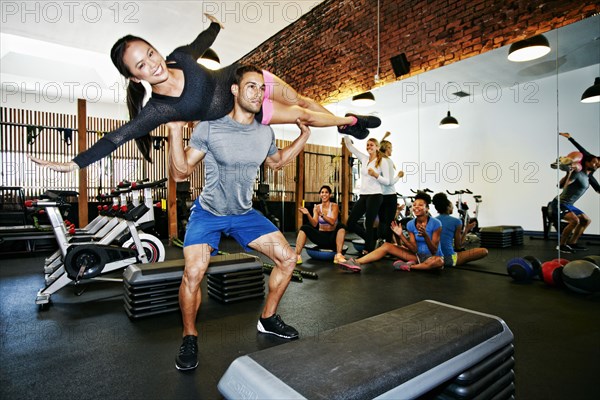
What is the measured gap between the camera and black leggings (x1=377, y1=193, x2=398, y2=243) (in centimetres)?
446

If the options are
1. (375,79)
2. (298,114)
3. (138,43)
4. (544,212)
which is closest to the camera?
(138,43)

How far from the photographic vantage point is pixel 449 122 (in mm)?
4453

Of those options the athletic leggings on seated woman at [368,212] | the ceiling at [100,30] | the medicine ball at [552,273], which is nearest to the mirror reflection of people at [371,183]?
the athletic leggings on seated woman at [368,212]

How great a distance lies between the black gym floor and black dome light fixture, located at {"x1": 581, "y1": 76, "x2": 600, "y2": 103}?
4.66 feet

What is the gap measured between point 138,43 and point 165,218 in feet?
22.0

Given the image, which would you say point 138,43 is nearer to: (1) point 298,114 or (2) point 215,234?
(1) point 298,114

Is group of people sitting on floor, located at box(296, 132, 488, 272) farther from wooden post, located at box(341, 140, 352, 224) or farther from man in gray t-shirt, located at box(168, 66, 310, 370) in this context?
wooden post, located at box(341, 140, 352, 224)

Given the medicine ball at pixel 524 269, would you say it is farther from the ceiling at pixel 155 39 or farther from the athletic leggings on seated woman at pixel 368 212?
the ceiling at pixel 155 39

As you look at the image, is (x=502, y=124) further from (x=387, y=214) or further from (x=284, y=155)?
(x=284, y=155)

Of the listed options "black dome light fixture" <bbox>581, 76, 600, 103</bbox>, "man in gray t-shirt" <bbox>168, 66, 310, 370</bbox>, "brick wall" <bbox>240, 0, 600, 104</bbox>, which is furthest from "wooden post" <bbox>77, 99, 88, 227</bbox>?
"black dome light fixture" <bbox>581, 76, 600, 103</bbox>

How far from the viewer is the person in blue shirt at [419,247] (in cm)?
363

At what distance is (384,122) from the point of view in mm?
5254

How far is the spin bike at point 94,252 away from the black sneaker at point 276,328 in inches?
69.8

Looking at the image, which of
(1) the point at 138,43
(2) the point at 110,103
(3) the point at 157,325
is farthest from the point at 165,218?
(1) the point at 138,43
